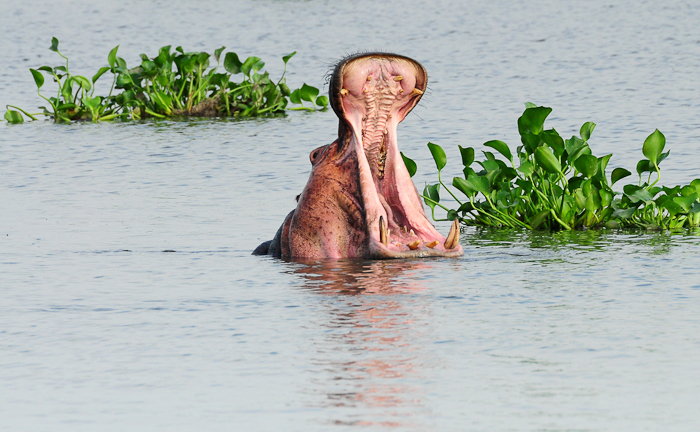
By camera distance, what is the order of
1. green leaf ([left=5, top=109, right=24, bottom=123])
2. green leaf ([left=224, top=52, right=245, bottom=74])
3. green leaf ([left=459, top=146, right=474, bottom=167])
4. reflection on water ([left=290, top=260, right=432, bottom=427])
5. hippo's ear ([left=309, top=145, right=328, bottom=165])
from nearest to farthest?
reflection on water ([left=290, top=260, right=432, bottom=427]) → hippo's ear ([left=309, top=145, right=328, bottom=165]) → green leaf ([left=459, top=146, right=474, bottom=167]) → green leaf ([left=224, top=52, right=245, bottom=74]) → green leaf ([left=5, top=109, right=24, bottom=123])

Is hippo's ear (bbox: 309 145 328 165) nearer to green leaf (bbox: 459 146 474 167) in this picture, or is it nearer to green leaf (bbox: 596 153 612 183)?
green leaf (bbox: 459 146 474 167)

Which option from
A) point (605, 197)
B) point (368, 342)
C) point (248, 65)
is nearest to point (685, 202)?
point (605, 197)

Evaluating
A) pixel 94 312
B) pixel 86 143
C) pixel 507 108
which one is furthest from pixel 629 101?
pixel 94 312

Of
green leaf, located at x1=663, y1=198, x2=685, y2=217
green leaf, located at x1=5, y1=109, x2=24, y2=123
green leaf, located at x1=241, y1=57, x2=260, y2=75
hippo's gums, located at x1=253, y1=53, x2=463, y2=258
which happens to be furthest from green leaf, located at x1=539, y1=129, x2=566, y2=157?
green leaf, located at x1=5, y1=109, x2=24, y2=123

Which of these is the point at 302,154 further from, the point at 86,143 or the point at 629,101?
the point at 629,101

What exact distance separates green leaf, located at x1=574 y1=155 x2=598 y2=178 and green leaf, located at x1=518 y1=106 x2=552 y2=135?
1.33 feet

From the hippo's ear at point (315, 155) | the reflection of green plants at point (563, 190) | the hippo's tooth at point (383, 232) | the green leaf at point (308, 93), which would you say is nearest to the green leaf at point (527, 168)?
the reflection of green plants at point (563, 190)

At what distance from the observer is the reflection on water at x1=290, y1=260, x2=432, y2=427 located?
5484 mm

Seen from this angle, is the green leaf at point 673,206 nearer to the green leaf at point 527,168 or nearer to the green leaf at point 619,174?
the green leaf at point 619,174

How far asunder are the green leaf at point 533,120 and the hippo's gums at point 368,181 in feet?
6.67

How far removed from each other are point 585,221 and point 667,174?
259 centimetres

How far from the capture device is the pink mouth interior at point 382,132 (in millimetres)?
8312

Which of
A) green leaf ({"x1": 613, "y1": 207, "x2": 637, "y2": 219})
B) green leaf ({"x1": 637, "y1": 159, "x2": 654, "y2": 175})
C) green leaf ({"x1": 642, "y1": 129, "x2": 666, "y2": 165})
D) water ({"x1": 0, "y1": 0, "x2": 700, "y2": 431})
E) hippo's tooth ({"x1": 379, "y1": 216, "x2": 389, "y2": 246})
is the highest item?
green leaf ({"x1": 642, "y1": 129, "x2": 666, "y2": 165})

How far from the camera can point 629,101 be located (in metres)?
18.9
